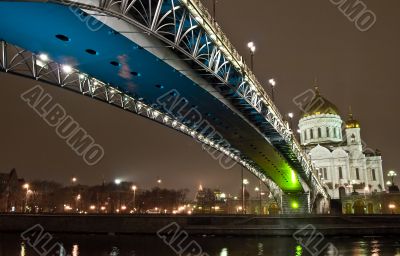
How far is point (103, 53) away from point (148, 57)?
6.15ft

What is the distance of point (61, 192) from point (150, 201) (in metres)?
25.9

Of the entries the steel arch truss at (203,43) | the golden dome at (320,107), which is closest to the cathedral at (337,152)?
the golden dome at (320,107)

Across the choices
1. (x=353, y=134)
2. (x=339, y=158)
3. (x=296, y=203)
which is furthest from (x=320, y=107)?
(x=296, y=203)

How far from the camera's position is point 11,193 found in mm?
95000

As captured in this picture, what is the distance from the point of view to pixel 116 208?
11669 centimetres

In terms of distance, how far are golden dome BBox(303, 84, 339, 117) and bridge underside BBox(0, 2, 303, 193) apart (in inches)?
3711

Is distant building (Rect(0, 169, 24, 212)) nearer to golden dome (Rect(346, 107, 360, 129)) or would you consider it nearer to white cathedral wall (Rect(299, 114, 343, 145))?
white cathedral wall (Rect(299, 114, 343, 145))

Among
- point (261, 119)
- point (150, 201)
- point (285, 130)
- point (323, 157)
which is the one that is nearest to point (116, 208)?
point (150, 201)

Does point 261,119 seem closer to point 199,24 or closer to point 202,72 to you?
point 202,72

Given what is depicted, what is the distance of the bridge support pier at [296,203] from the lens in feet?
241

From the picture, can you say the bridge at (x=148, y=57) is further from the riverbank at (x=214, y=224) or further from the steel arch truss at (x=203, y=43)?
the riverbank at (x=214, y=224)

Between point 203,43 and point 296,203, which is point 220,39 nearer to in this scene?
point 203,43

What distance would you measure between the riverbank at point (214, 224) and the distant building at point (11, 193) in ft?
147

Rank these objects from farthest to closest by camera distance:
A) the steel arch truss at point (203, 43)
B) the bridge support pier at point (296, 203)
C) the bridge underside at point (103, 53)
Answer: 1. the bridge support pier at point (296, 203)
2. the steel arch truss at point (203, 43)
3. the bridge underside at point (103, 53)
